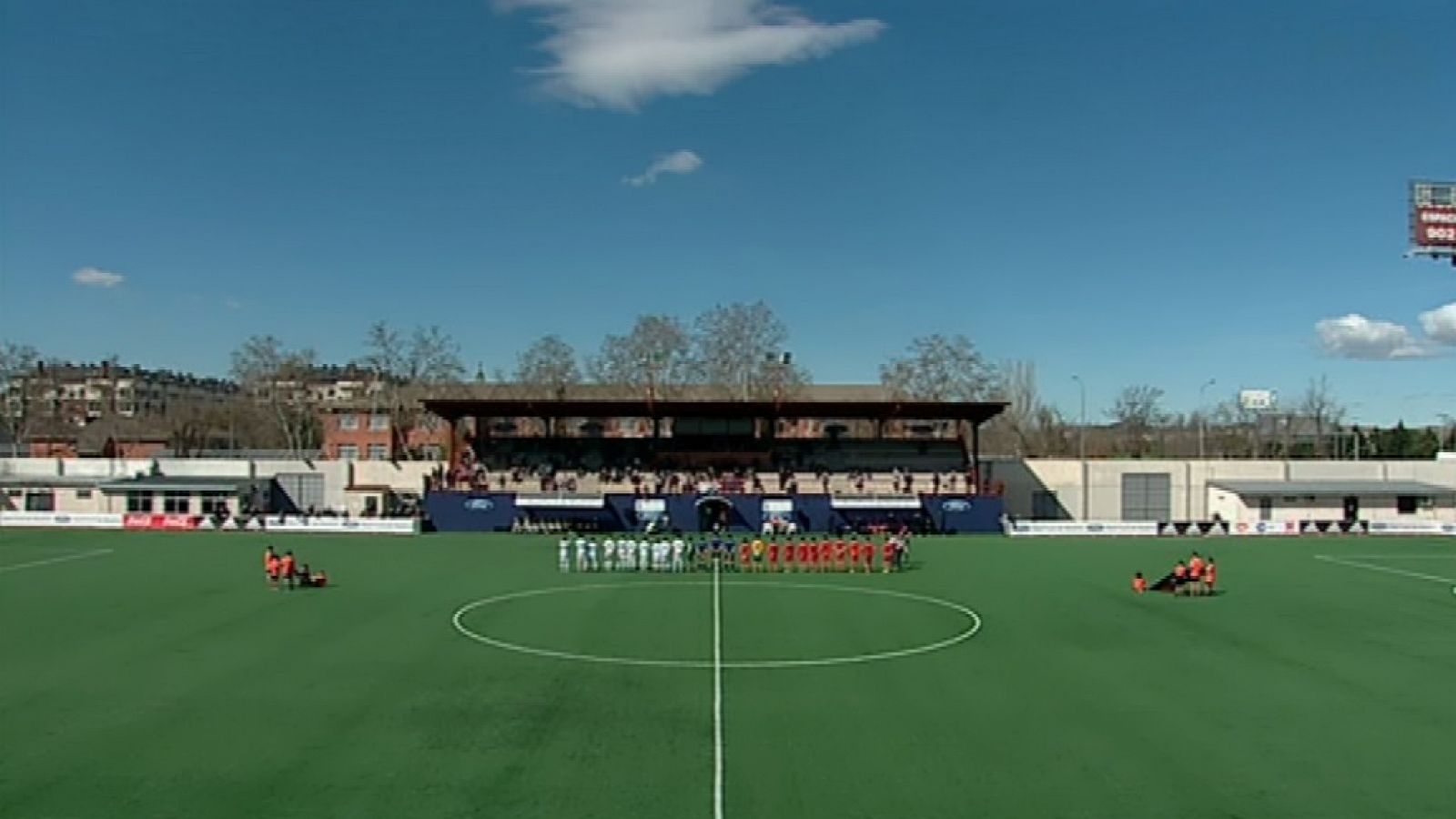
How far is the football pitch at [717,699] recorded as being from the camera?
15203mm

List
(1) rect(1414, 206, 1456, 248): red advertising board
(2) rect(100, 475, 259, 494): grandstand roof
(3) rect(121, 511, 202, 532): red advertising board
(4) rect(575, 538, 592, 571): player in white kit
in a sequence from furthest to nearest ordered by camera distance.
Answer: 1. (2) rect(100, 475, 259, 494): grandstand roof
2. (3) rect(121, 511, 202, 532): red advertising board
3. (1) rect(1414, 206, 1456, 248): red advertising board
4. (4) rect(575, 538, 592, 571): player in white kit

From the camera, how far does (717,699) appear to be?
2038 centimetres

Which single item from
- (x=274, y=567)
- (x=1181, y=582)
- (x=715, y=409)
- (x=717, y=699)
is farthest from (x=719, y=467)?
(x=717, y=699)

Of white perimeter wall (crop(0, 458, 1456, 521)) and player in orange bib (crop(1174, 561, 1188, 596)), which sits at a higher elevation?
white perimeter wall (crop(0, 458, 1456, 521))

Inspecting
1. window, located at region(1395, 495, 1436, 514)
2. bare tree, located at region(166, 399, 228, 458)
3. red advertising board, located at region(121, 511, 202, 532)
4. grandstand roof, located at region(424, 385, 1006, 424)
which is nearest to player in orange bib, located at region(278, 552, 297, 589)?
grandstand roof, located at region(424, 385, 1006, 424)

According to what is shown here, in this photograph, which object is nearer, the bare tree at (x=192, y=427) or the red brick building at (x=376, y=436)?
the red brick building at (x=376, y=436)

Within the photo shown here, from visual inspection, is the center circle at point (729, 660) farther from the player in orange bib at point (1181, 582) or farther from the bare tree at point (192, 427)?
the bare tree at point (192, 427)

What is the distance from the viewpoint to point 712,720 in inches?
742

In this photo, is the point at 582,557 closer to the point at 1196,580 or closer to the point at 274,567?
the point at 274,567

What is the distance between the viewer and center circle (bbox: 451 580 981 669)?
23.5m

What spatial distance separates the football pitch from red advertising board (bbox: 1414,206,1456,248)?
24472 millimetres

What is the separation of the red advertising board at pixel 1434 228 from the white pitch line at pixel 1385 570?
17492mm

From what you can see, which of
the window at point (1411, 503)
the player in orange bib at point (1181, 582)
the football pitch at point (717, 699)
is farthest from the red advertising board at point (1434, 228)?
the player in orange bib at point (1181, 582)

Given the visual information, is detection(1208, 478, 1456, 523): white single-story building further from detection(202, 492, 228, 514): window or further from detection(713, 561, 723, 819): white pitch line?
detection(202, 492, 228, 514): window
